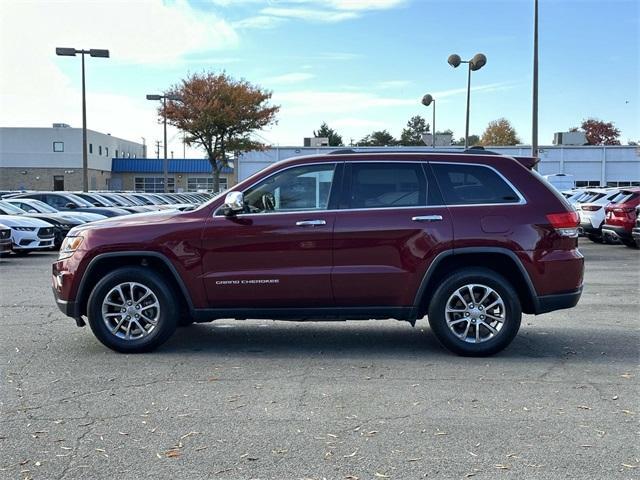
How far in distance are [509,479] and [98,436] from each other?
8.61ft

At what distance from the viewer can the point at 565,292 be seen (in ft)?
20.4

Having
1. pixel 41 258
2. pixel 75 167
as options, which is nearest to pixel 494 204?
pixel 41 258

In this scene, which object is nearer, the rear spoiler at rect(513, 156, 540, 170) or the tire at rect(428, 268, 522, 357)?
the tire at rect(428, 268, 522, 357)

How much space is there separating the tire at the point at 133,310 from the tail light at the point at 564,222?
372cm

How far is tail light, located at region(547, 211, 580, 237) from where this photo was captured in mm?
6168

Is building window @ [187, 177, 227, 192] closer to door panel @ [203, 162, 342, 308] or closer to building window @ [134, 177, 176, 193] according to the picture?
building window @ [134, 177, 176, 193]

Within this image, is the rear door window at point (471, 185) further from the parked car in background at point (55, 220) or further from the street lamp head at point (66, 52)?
the street lamp head at point (66, 52)

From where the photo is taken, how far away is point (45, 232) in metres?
16.5

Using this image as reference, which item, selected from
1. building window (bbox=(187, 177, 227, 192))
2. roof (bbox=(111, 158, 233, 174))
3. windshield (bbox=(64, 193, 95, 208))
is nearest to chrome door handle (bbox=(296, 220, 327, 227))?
windshield (bbox=(64, 193, 95, 208))

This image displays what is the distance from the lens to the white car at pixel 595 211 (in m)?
18.7

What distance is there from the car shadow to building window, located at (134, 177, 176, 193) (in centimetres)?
6179

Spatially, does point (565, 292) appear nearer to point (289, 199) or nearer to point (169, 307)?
point (289, 199)

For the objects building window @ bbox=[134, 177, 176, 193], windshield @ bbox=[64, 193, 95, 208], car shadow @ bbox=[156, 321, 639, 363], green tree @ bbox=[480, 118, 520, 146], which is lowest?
car shadow @ bbox=[156, 321, 639, 363]

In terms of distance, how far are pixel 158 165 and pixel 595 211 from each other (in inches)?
2210
